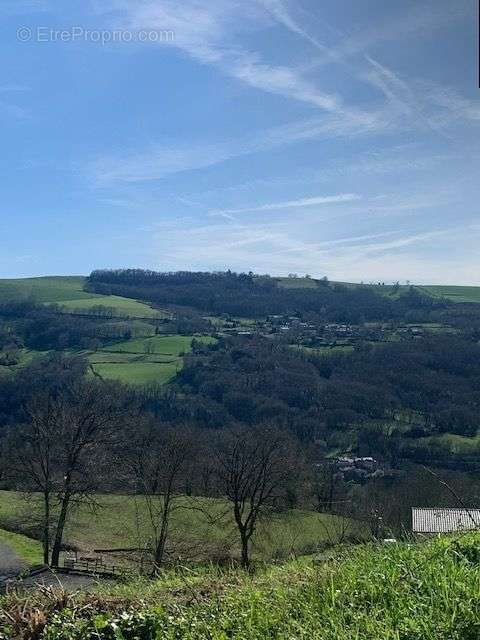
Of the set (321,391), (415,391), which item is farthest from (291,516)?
(415,391)

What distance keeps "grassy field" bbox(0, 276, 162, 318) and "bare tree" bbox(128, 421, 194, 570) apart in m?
102

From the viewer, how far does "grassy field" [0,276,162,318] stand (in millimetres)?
145875

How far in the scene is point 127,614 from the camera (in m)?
5.04

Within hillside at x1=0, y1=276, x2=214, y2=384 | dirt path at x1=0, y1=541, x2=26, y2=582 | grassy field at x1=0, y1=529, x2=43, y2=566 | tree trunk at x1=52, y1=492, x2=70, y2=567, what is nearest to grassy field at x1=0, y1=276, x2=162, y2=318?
hillside at x1=0, y1=276, x2=214, y2=384

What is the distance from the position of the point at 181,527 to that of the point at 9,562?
10481 mm

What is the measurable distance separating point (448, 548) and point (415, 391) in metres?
100

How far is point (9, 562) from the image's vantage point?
89.0 feet

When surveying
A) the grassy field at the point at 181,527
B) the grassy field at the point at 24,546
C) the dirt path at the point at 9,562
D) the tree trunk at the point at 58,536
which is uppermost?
the tree trunk at the point at 58,536

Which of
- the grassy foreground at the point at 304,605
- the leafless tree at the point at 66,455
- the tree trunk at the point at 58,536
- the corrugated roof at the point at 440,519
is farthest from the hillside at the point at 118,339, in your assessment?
the grassy foreground at the point at 304,605

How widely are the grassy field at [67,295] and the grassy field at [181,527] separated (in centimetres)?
10357

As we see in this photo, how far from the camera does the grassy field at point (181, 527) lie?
32062mm

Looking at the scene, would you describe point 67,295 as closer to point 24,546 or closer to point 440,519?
point 24,546

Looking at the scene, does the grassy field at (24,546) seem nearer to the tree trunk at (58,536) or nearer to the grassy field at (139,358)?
the tree trunk at (58,536)

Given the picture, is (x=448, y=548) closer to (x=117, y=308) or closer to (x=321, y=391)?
(x=321, y=391)
